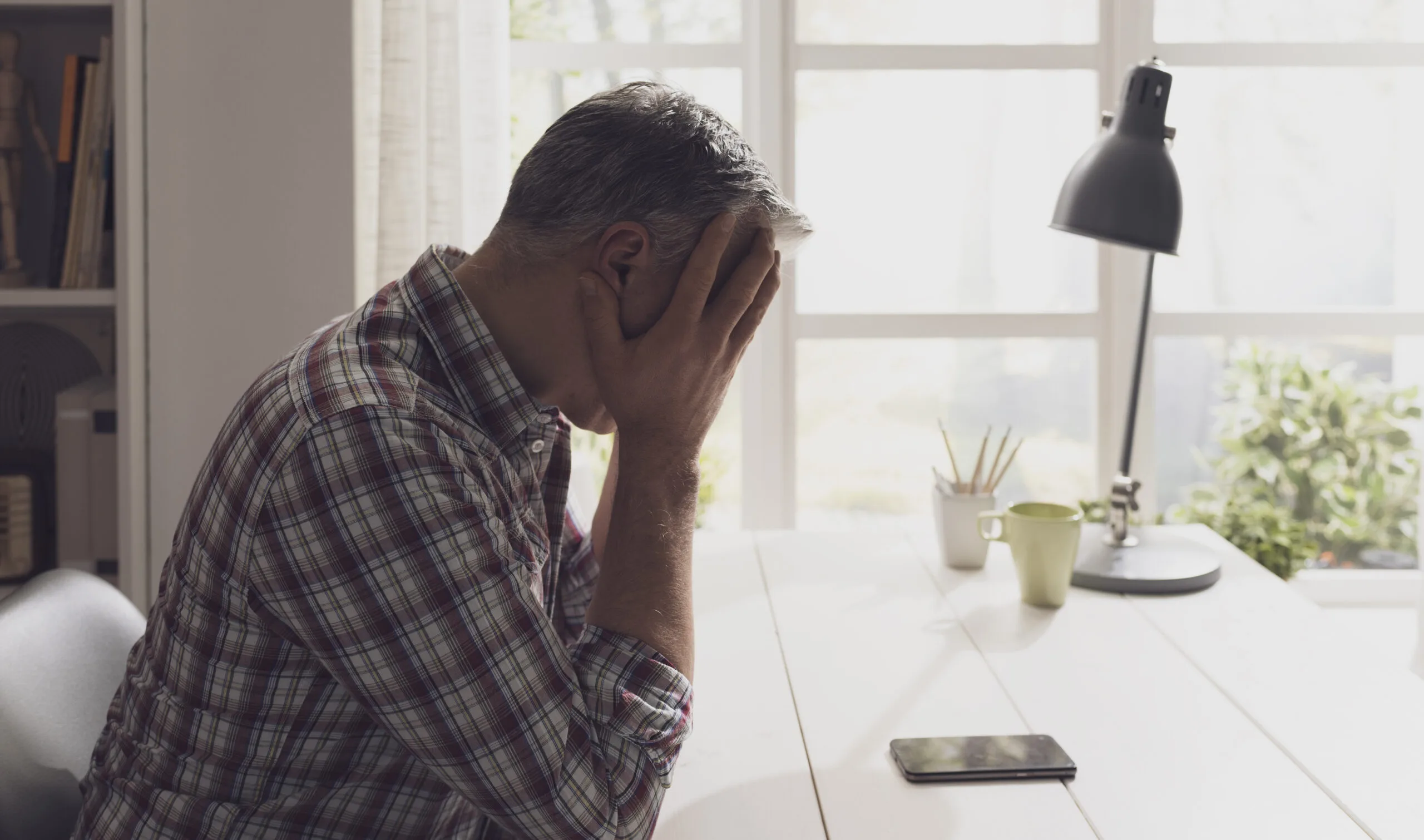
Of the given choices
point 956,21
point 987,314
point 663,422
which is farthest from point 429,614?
point 956,21

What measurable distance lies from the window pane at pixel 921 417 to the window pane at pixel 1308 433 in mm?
219

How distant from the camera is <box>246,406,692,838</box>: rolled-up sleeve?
2.70 feet

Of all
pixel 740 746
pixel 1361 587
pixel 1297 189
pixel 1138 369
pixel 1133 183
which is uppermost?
pixel 1297 189

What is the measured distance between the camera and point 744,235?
1.01 meters

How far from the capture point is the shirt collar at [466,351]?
0.97 metres

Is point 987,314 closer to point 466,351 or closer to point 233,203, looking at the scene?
point 233,203

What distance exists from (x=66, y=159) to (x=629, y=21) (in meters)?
1.34

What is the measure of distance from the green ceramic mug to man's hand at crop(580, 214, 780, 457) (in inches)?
23.2

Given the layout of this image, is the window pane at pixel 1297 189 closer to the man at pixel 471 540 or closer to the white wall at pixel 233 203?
the white wall at pixel 233 203

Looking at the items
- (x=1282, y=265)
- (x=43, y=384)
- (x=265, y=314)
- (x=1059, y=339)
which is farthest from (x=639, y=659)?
(x=1282, y=265)

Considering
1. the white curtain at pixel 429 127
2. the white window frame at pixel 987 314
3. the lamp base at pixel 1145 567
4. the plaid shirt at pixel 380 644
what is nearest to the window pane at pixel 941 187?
the white window frame at pixel 987 314

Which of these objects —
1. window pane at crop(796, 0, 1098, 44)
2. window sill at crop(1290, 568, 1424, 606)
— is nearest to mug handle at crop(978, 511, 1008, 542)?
window pane at crop(796, 0, 1098, 44)

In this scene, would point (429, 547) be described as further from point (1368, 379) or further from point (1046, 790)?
point (1368, 379)

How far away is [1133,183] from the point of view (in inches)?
64.0
